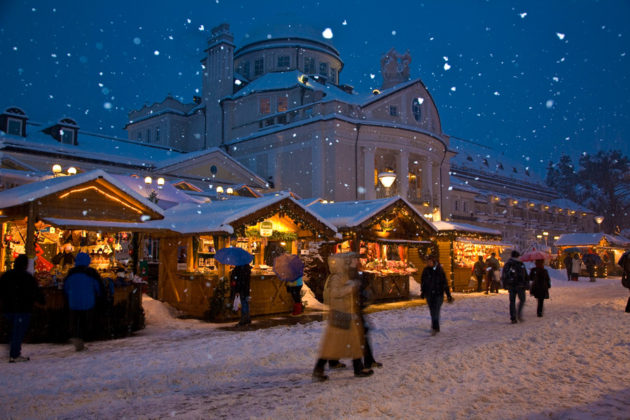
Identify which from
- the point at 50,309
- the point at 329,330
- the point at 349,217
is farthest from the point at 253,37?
the point at 329,330

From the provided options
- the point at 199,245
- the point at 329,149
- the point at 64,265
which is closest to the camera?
the point at 64,265

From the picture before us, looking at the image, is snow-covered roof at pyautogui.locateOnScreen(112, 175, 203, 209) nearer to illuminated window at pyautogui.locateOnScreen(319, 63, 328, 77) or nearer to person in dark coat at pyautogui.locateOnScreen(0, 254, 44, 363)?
person in dark coat at pyautogui.locateOnScreen(0, 254, 44, 363)

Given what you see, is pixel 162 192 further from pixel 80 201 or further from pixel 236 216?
pixel 80 201

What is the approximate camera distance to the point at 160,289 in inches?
621

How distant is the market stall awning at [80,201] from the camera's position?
35.7ft

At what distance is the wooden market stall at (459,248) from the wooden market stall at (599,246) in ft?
47.5

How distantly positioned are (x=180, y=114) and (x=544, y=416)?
1717 inches

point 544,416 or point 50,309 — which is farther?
point 50,309

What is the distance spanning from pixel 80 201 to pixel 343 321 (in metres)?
7.77

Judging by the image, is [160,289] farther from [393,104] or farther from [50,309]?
[393,104]

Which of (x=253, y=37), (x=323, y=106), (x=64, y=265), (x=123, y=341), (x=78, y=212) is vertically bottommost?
(x=123, y=341)

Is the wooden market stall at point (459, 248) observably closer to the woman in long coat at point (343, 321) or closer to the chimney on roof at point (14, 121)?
the woman in long coat at point (343, 321)

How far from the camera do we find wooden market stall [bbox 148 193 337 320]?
13.8 meters

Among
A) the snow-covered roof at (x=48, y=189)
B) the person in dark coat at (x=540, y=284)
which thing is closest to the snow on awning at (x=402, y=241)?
the person in dark coat at (x=540, y=284)
